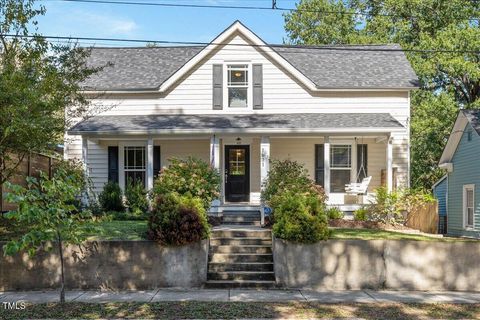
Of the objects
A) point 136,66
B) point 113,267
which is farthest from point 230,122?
point 113,267

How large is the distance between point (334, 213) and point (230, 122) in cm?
451

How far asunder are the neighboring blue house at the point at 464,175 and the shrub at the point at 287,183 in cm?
699

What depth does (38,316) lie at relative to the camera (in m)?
7.78

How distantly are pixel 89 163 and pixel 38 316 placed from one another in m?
11.2

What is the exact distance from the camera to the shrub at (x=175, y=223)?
33.2 ft

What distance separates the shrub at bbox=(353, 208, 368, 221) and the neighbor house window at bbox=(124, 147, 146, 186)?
295 inches

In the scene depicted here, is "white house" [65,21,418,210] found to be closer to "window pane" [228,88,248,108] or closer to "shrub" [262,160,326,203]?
"window pane" [228,88,248,108]

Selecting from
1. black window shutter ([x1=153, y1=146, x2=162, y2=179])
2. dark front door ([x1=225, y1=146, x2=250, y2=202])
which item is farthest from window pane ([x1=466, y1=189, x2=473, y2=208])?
black window shutter ([x1=153, y1=146, x2=162, y2=179])

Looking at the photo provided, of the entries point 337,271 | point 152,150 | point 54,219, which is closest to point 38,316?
point 54,219

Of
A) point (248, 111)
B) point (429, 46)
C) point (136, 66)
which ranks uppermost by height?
point (429, 46)

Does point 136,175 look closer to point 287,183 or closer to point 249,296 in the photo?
point 287,183

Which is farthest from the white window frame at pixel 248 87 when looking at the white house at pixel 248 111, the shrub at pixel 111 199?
the shrub at pixel 111 199

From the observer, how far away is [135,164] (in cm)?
1866

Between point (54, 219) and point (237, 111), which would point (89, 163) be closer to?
point (237, 111)
